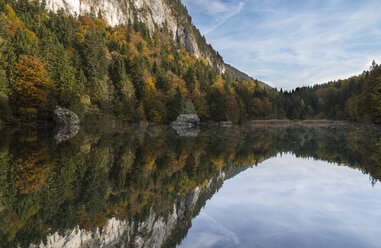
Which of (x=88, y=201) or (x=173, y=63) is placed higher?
(x=173, y=63)

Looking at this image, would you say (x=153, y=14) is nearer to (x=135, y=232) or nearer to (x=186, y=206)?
(x=186, y=206)

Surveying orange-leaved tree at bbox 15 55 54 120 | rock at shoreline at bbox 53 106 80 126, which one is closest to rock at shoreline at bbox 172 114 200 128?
rock at shoreline at bbox 53 106 80 126

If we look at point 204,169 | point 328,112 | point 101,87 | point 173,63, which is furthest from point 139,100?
point 328,112

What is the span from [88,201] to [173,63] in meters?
81.0

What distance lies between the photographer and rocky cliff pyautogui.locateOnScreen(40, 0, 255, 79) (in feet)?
295

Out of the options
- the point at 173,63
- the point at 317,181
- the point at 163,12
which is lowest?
the point at 317,181

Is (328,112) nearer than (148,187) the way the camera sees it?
No

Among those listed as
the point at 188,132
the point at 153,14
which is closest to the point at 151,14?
the point at 153,14

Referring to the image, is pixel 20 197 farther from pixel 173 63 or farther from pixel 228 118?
pixel 173 63

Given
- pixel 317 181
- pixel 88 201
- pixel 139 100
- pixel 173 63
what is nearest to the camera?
pixel 88 201

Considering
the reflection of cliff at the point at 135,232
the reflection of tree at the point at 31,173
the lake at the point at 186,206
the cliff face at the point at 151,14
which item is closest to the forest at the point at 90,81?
the cliff face at the point at 151,14

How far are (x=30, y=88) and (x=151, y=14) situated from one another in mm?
102582

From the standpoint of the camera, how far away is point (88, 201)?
5320 mm

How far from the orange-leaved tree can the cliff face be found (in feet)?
172
